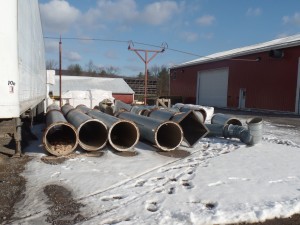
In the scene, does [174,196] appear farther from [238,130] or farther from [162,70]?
[162,70]

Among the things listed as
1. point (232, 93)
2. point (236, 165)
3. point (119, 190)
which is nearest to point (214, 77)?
point (232, 93)

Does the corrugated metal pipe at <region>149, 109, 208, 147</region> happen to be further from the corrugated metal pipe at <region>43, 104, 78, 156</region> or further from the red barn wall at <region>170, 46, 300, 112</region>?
the red barn wall at <region>170, 46, 300, 112</region>

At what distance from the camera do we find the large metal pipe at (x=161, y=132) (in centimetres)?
794

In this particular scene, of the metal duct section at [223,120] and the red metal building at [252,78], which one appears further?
the red metal building at [252,78]

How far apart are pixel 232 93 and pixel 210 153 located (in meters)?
22.1

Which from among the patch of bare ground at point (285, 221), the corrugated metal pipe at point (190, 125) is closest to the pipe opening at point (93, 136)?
the corrugated metal pipe at point (190, 125)

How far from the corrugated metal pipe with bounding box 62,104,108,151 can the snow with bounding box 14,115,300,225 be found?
35 centimetres

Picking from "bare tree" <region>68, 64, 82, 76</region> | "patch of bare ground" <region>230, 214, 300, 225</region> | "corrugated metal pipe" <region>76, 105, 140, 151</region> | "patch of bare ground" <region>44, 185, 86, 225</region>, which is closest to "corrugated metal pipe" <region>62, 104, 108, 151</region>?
"corrugated metal pipe" <region>76, 105, 140, 151</region>

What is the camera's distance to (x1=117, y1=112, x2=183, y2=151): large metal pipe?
7.94 meters

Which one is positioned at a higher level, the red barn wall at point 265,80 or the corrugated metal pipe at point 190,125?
the red barn wall at point 265,80

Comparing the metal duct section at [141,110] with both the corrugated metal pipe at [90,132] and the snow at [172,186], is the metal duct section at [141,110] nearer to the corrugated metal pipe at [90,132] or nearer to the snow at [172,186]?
A: the corrugated metal pipe at [90,132]

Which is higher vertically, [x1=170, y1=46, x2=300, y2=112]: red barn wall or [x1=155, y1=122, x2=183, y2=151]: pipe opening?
[x1=170, y1=46, x2=300, y2=112]: red barn wall

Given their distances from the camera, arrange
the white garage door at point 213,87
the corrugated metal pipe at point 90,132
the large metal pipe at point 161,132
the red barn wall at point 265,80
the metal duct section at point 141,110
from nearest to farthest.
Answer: the corrugated metal pipe at point 90,132 < the large metal pipe at point 161,132 < the metal duct section at point 141,110 < the red barn wall at point 265,80 < the white garage door at point 213,87

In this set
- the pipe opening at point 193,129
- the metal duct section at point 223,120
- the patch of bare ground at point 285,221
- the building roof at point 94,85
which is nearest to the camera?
the patch of bare ground at point 285,221
